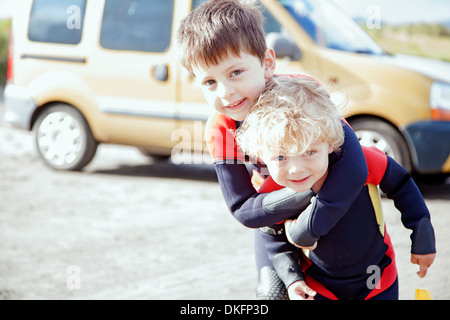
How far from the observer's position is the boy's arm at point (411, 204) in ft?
6.37

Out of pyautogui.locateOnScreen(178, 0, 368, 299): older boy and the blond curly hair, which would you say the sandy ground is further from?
the blond curly hair

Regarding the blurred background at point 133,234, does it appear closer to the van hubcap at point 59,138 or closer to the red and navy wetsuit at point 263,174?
the van hubcap at point 59,138

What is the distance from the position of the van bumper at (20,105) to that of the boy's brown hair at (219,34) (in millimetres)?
5306

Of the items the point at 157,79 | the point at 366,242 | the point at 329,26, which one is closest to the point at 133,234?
the point at 157,79

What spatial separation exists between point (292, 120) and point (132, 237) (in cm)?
328

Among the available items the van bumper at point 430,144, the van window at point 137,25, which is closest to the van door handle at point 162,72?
the van window at point 137,25

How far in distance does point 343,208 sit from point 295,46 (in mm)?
4227

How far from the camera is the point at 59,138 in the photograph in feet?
22.4

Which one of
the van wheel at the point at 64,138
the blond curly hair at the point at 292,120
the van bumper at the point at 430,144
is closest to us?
the blond curly hair at the point at 292,120

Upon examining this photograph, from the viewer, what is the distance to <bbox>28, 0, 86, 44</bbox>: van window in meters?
6.55

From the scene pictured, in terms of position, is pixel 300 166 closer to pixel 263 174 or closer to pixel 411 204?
pixel 263 174

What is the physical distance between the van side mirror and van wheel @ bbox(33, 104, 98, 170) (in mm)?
2179

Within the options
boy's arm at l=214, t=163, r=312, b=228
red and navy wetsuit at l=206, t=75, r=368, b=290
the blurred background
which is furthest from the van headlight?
boy's arm at l=214, t=163, r=312, b=228
